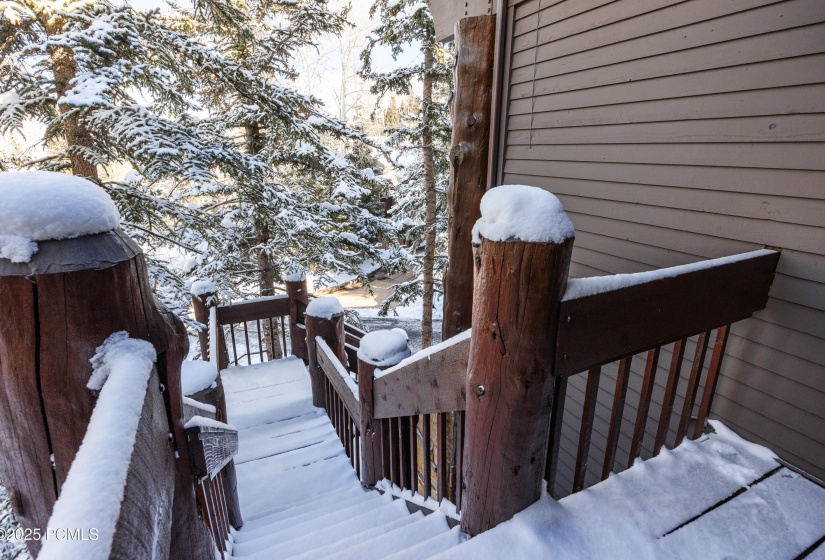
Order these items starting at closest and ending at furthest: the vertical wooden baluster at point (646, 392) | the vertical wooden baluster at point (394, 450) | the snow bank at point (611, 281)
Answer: the snow bank at point (611, 281) → the vertical wooden baluster at point (646, 392) → the vertical wooden baluster at point (394, 450)

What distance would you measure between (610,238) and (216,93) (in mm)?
8259

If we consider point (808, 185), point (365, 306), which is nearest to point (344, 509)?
point (808, 185)

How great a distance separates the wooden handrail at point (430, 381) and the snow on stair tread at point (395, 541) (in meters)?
0.48

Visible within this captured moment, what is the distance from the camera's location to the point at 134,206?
200 inches

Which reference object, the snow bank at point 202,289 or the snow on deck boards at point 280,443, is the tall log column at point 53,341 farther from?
the snow bank at point 202,289

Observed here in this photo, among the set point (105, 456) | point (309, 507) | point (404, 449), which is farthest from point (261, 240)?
point (105, 456)

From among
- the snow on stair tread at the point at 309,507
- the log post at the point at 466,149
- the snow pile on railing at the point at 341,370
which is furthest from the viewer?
the log post at the point at 466,149

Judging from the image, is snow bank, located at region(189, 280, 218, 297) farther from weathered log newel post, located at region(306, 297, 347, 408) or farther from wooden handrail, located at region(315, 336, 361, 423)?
wooden handrail, located at region(315, 336, 361, 423)

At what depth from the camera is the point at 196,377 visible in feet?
8.35

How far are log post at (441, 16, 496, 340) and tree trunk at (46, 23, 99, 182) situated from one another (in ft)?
13.1

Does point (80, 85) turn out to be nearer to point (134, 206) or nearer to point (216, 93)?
point (134, 206)

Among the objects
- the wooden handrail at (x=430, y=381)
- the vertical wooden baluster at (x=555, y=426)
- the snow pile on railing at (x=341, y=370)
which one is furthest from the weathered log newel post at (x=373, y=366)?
the vertical wooden baluster at (x=555, y=426)

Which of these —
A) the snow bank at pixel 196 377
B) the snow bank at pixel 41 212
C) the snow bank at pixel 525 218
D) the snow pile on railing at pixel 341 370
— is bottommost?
the snow pile on railing at pixel 341 370

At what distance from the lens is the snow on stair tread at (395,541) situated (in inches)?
64.3
